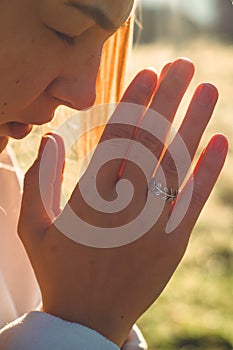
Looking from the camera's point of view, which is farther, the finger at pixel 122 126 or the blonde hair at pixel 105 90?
the blonde hair at pixel 105 90

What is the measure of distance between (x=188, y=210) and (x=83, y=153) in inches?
14.8

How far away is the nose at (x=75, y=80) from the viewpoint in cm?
103

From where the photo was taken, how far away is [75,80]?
1.04 metres

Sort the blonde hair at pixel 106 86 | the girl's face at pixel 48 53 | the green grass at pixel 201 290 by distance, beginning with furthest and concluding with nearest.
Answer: the green grass at pixel 201 290 < the blonde hair at pixel 106 86 < the girl's face at pixel 48 53

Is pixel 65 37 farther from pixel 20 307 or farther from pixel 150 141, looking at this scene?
pixel 20 307

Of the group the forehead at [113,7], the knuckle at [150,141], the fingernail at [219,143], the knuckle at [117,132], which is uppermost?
the forehead at [113,7]

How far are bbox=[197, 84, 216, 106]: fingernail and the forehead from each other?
0.50ft

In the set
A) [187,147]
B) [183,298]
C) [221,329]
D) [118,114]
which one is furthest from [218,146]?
[183,298]

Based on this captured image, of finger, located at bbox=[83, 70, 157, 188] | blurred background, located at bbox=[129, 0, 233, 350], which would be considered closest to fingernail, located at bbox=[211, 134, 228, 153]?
finger, located at bbox=[83, 70, 157, 188]

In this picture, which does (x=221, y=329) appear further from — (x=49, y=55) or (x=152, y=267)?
(x=49, y=55)

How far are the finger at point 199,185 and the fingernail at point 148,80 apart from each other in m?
0.12

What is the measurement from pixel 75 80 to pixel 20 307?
0.39 metres

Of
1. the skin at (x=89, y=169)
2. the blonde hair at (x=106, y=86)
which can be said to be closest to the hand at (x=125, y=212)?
the skin at (x=89, y=169)

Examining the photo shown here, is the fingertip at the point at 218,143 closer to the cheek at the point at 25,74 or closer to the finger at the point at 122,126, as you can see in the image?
the finger at the point at 122,126
